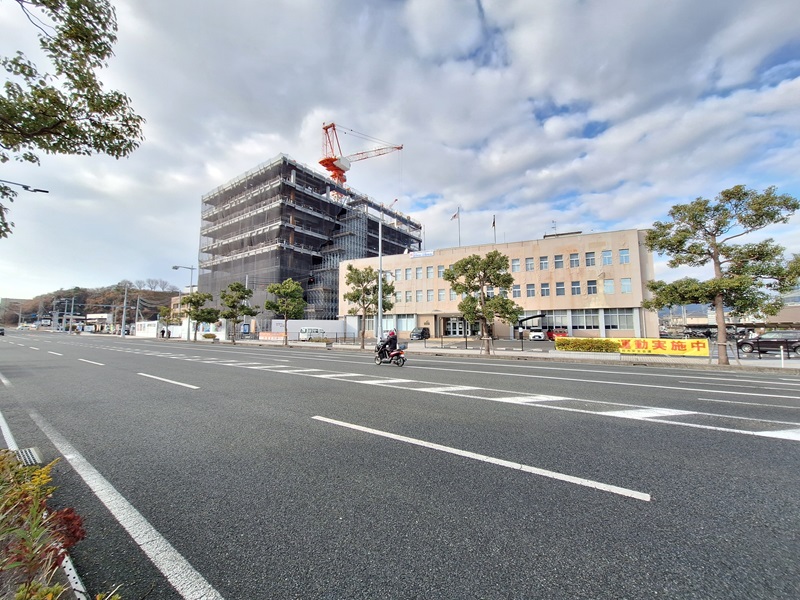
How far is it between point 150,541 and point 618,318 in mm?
47743

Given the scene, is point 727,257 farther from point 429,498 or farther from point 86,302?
point 86,302

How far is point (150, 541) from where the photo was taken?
2523 mm

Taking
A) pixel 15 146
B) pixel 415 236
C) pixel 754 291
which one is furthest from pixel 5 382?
pixel 415 236

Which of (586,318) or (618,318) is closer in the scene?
(618,318)

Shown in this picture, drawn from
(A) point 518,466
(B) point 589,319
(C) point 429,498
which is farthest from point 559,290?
(C) point 429,498

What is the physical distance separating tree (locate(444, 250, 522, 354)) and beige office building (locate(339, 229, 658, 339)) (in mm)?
13438

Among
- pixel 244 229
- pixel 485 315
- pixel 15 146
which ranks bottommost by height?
pixel 485 315

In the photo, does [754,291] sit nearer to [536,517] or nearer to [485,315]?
[485,315]

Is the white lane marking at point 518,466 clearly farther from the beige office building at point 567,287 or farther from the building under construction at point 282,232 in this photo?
the building under construction at point 282,232

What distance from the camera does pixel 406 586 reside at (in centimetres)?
207

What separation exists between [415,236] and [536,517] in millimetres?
98778

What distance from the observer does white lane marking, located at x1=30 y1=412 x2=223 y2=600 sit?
204cm

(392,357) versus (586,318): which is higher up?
(586,318)

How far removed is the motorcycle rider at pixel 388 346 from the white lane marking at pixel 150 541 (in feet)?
40.3
